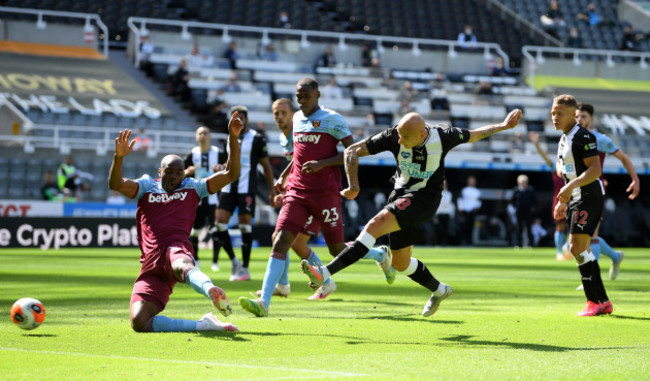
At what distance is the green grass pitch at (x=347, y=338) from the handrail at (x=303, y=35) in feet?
76.6

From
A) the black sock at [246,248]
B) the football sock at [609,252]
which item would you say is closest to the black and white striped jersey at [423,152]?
the black sock at [246,248]

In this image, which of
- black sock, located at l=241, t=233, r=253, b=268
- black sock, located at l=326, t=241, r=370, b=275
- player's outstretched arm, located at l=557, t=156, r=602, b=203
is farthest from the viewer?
black sock, located at l=241, t=233, r=253, b=268

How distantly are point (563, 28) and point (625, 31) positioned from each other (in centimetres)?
283

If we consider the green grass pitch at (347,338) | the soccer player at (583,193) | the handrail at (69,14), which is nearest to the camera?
the green grass pitch at (347,338)

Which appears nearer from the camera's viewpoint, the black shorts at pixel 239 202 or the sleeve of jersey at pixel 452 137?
the sleeve of jersey at pixel 452 137

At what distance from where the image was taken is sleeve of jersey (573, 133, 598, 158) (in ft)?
32.9

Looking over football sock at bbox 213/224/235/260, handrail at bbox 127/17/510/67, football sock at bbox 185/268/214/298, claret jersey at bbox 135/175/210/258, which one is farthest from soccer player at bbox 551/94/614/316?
handrail at bbox 127/17/510/67

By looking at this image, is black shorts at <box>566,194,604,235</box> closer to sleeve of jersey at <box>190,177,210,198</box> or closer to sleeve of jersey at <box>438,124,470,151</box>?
sleeve of jersey at <box>438,124,470,151</box>

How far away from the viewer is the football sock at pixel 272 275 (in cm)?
921

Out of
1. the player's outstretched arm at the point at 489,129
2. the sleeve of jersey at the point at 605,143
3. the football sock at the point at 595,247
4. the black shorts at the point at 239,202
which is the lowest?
the football sock at the point at 595,247

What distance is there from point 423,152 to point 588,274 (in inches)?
94.7

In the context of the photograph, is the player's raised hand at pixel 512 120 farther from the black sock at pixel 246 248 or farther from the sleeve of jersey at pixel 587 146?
the black sock at pixel 246 248

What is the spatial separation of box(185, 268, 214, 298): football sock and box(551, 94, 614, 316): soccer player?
3.95 metres

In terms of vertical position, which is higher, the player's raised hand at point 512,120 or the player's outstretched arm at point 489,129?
the player's raised hand at point 512,120
